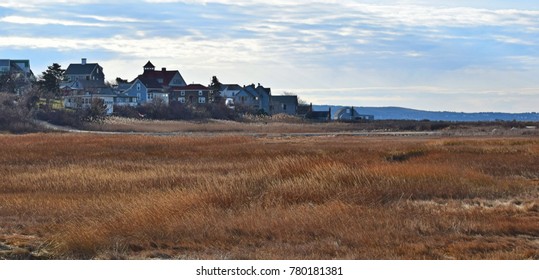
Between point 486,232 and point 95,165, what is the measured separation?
878 inches

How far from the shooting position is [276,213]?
62.5 feet

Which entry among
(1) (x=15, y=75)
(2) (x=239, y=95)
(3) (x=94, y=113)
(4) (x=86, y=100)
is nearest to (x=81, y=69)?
(1) (x=15, y=75)

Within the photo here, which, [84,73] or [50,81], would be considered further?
[84,73]

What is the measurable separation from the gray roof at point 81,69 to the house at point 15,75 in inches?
307

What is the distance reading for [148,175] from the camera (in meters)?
30.6

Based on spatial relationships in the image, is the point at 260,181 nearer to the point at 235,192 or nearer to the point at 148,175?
the point at 235,192

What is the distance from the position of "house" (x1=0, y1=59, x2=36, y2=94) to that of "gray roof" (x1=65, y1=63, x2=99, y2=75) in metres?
7.79

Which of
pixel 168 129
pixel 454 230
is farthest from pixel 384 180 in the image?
pixel 168 129

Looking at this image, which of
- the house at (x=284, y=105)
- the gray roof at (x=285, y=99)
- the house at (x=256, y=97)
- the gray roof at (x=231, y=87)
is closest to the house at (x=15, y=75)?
the gray roof at (x=231, y=87)

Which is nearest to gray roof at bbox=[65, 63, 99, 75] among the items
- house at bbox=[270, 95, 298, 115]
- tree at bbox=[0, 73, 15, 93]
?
tree at bbox=[0, 73, 15, 93]

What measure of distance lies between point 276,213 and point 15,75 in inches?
4772

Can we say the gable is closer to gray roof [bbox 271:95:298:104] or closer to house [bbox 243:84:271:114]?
house [bbox 243:84:271:114]

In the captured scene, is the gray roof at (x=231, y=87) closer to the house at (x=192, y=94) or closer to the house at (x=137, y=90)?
the house at (x=192, y=94)

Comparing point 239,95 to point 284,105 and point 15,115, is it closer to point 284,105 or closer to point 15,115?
point 284,105
